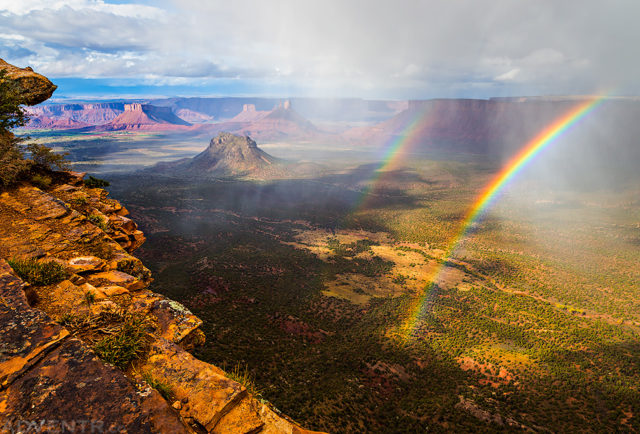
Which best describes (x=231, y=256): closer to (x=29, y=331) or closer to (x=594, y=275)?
(x=29, y=331)

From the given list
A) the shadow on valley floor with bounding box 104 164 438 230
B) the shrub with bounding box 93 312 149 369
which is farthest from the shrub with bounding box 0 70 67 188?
the shadow on valley floor with bounding box 104 164 438 230

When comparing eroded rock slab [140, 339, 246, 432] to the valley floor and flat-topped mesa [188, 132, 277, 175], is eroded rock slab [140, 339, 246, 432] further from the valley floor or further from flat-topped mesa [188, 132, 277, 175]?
flat-topped mesa [188, 132, 277, 175]

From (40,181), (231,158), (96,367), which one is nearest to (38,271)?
(96,367)

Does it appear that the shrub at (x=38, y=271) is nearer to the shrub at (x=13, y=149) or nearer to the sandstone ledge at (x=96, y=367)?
the sandstone ledge at (x=96, y=367)

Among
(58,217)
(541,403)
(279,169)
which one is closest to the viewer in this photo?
(58,217)

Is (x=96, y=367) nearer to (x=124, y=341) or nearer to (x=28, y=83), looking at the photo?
(x=124, y=341)

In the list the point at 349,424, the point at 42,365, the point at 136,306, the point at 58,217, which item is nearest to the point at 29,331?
the point at 42,365
